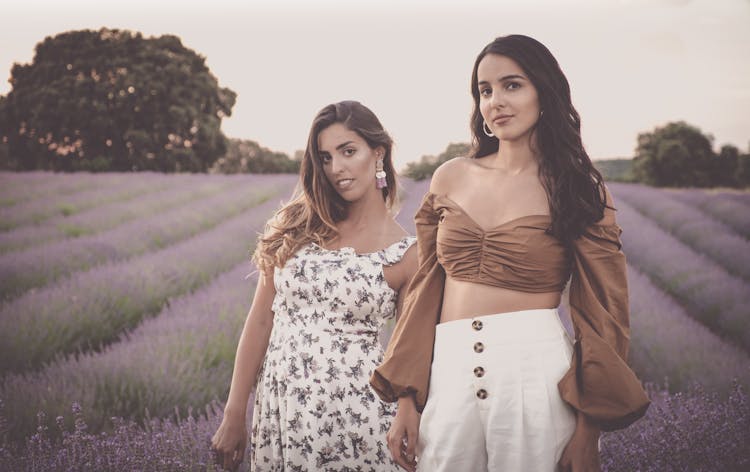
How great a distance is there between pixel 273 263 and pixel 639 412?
51.5 inches

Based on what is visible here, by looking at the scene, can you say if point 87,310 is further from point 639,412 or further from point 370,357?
point 639,412

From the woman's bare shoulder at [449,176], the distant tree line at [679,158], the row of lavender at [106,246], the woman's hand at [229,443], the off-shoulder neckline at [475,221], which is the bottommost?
the woman's hand at [229,443]

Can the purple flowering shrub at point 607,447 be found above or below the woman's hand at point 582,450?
below

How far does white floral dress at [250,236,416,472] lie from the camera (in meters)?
2.02

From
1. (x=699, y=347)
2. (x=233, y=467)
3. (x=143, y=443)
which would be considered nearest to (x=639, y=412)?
(x=233, y=467)

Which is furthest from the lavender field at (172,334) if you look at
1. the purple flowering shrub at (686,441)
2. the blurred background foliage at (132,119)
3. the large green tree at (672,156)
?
the large green tree at (672,156)

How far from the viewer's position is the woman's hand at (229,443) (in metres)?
2.04

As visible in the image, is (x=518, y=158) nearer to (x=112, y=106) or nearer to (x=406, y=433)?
(x=406, y=433)

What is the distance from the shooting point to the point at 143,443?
7.75 feet

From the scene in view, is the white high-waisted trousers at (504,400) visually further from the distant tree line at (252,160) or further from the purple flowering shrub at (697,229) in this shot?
the distant tree line at (252,160)

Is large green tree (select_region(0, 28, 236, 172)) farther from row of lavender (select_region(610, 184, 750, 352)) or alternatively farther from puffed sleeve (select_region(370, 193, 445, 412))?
puffed sleeve (select_region(370, 193, 445, 412))

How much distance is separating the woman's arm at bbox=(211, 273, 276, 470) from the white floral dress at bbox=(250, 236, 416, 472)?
86 millimetres

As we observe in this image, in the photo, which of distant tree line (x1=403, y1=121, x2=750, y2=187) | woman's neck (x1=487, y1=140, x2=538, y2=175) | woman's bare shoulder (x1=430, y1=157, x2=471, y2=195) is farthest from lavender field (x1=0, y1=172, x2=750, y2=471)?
distant tree line (x1=403, y1=121, x2=750, y2=187)

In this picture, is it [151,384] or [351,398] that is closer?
[351,398]
